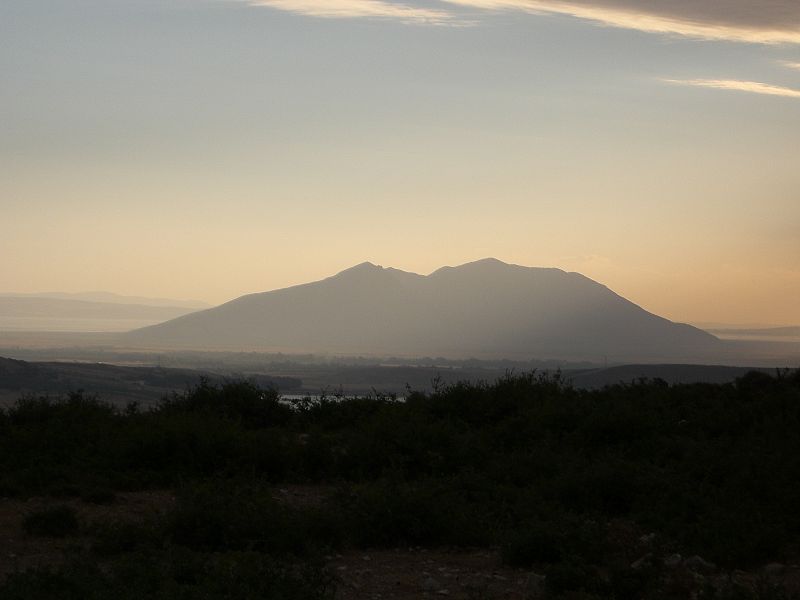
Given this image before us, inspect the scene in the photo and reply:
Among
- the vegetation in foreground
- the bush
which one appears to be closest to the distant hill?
the vegetation in foreground

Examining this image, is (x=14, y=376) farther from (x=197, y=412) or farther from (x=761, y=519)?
(x=761, y=519)

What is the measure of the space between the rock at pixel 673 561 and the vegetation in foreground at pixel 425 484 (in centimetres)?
3

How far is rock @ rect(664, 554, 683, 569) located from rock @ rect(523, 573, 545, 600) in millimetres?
1302

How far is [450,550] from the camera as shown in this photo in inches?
462

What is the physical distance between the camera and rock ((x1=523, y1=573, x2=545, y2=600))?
9.46m

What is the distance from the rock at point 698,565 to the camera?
10.4 metres

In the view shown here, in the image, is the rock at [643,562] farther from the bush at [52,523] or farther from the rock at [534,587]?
the bush at [52,523]

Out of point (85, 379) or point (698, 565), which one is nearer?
point (698, 565)

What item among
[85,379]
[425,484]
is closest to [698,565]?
[425,484]

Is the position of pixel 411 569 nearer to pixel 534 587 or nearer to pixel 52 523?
pixel 534 587

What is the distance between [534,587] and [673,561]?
5.30ft

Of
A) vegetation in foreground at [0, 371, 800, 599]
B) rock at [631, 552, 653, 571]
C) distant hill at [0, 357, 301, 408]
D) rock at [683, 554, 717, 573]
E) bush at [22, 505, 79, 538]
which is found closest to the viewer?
vegetation in foreground at [0, 371, 800, 599]

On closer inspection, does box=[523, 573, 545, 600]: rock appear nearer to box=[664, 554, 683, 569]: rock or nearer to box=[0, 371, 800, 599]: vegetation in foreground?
box=[0, 371, 800, 599]: vegetation in foreground

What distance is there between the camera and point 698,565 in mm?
10539
